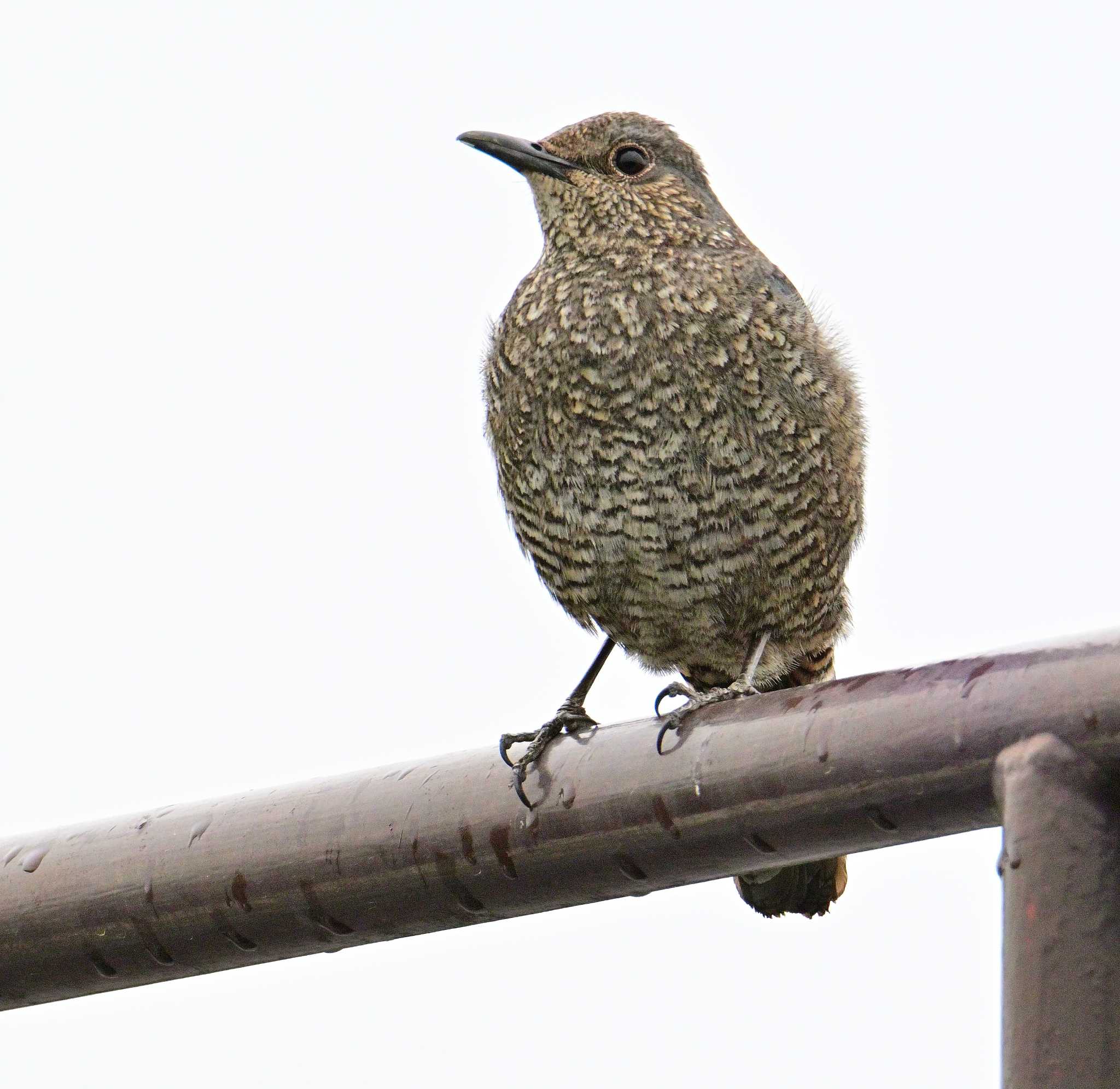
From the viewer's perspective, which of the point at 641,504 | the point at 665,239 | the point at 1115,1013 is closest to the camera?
the point at 1115,1013

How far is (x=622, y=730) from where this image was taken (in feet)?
6.47

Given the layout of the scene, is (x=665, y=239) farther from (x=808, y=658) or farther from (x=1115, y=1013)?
(x=1115, y=1013)

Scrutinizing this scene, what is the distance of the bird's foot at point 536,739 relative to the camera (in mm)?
1850

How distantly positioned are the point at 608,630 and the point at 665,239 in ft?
Result: 3.02

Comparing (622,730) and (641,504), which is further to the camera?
(641,504)

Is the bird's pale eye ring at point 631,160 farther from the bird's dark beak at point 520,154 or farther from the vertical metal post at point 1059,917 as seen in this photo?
the vertical metal post at point 1059,917

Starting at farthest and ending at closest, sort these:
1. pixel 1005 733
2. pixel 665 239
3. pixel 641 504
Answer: pixel 665 239
pixel 641 504
pixel 1005 733

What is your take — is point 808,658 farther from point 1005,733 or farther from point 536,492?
point 1005,733

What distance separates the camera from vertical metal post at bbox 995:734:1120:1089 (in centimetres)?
127

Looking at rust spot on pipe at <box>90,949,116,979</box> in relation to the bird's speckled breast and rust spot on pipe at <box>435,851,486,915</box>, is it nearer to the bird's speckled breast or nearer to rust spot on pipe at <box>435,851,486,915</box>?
rust spot on pipe at <box>435,851,486,915</box>

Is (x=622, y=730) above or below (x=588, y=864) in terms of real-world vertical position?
above

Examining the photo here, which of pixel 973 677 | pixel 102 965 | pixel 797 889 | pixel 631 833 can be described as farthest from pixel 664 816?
pixel 797 889

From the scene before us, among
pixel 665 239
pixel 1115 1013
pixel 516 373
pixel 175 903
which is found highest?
pixel 665 239

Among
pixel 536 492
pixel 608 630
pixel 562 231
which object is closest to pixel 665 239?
pixel 562 231
